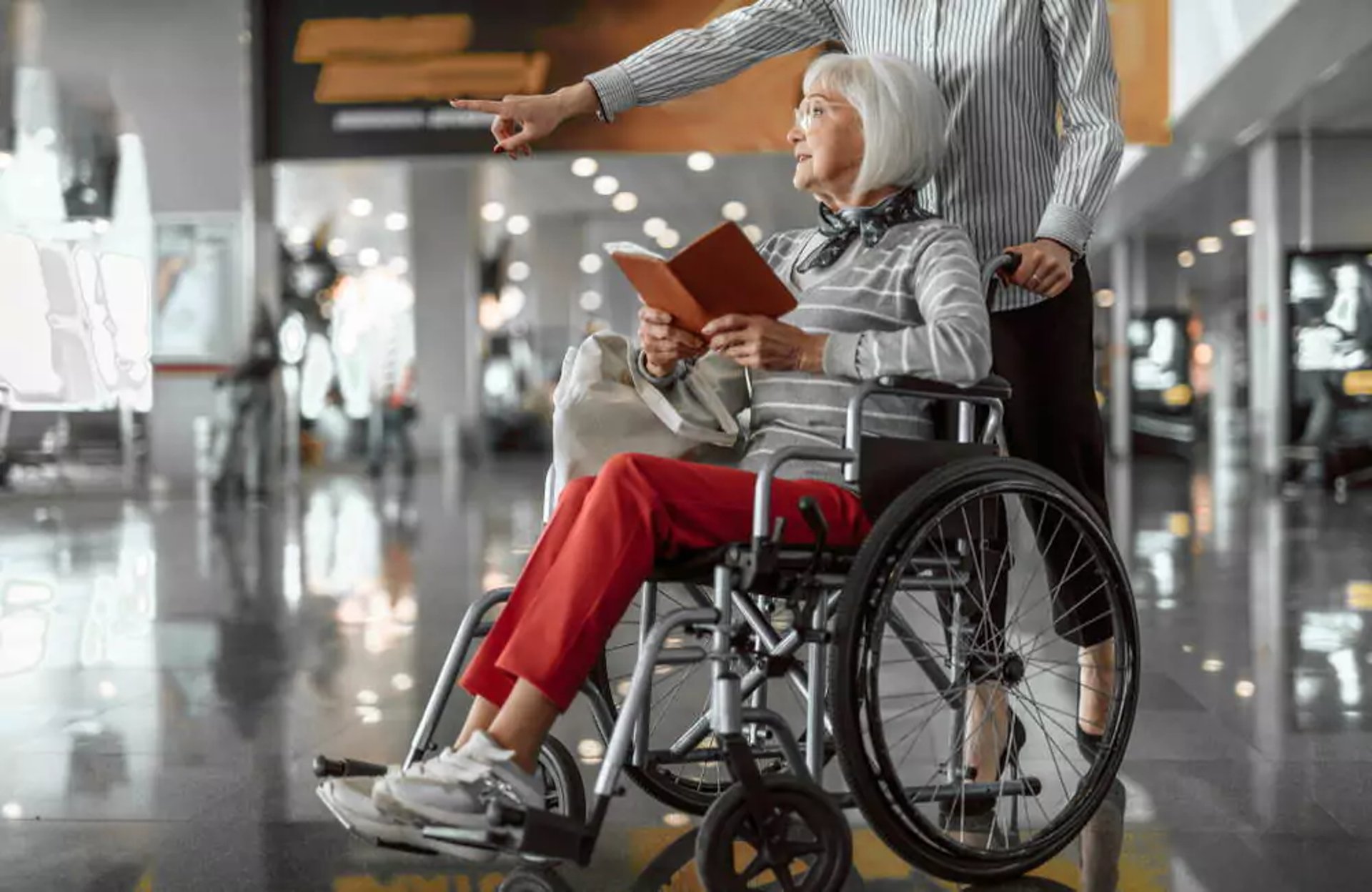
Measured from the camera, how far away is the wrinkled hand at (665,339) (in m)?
2.02

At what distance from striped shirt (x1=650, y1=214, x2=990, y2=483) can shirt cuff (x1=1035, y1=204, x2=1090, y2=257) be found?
0.83ft

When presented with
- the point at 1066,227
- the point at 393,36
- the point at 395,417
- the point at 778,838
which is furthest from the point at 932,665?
the point at 395,417

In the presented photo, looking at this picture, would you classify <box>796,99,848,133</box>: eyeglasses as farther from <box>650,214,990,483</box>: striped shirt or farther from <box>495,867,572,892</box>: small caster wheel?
<box>495,867,572,892</box>: small caster wheel

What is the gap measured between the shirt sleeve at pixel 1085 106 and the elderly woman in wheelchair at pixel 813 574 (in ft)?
0.79

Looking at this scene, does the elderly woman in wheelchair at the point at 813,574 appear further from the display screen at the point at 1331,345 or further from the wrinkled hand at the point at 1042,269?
the display screen at the point at 1331,345

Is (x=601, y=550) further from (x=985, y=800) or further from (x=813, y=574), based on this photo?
(x=985, y=800)

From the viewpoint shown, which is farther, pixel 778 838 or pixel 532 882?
pixel 532 882

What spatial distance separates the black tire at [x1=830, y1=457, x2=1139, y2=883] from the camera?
5.96 ft

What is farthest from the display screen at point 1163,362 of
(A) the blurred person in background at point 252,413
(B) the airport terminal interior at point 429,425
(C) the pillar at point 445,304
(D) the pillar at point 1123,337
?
(A) the blurred person in background at point 252,413

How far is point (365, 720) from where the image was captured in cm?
329

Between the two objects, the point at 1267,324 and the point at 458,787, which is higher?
the point at 1267,324

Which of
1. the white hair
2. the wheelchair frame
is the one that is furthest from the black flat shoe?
the white hair

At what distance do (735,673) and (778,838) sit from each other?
212 millimetres

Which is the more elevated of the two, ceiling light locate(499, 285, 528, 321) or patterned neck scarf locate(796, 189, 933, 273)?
ceiling light locate(499, 285, 528, 321)
